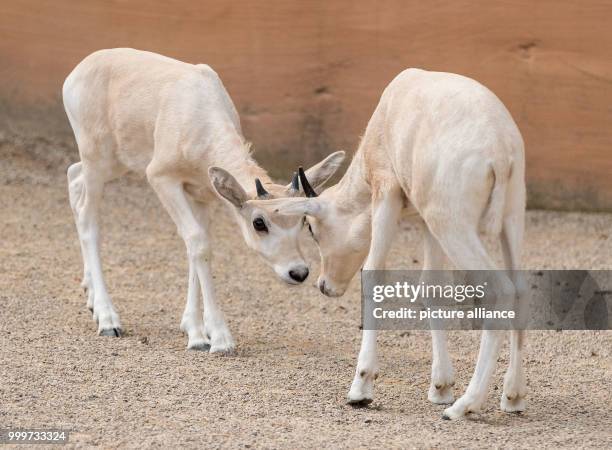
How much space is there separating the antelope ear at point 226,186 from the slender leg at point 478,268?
5.97 ft

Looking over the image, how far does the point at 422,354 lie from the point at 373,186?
1.70m

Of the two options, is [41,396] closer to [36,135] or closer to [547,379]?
[547,379]

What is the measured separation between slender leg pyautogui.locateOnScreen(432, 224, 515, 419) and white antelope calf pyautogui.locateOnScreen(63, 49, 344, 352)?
1.72 metres

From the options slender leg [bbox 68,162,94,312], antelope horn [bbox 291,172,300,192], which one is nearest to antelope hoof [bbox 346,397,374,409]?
antelope horn [bbox 291,172,300,192]

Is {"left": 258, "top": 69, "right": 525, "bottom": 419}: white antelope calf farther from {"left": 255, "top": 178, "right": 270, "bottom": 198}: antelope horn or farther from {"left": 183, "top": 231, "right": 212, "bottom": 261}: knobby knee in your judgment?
{"left": 183, "top": 231, "right": 212, "bottom": 261}: knobby knee

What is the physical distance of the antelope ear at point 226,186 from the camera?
7672 millimetres

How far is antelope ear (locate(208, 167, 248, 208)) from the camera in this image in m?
7.67

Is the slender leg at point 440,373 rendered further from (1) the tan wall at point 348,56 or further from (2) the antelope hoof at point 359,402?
(1) the tan wall at point 348,56

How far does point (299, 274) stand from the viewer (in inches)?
305

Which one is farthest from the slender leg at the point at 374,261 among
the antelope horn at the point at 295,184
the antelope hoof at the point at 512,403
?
the antelope horn at the point at 295,184

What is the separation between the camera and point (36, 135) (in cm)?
1299

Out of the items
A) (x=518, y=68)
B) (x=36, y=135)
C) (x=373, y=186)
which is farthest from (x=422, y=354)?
(x=36, y=135)

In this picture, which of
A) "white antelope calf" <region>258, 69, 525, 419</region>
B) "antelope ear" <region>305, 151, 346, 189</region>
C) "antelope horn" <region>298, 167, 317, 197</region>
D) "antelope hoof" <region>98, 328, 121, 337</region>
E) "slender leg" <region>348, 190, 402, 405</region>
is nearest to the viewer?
"white antelope calf" <region>258, 69, 525, 419</region>

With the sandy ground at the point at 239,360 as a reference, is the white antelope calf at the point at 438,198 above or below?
above
